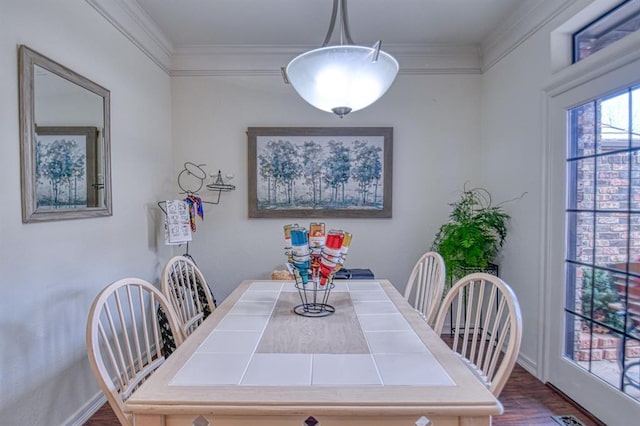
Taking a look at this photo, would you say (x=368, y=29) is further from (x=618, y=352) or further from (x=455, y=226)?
(x=618, y=352)

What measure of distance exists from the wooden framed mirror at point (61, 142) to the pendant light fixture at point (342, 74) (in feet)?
3.84

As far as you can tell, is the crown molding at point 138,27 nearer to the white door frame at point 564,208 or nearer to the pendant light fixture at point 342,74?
the pendant light fixture at point 342,74

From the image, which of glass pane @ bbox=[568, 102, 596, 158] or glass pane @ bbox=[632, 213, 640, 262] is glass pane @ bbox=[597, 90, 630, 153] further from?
glass pane @ bbox=[632, 213, 640, 262]

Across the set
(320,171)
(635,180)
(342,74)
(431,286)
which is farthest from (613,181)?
(320,171)

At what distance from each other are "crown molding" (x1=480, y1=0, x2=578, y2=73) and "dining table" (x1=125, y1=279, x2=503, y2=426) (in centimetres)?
223

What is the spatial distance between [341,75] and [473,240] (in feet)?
5.87

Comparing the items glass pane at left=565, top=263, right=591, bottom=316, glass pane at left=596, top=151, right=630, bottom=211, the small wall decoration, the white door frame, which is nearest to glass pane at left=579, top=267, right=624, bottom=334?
glass pane at left=565, top=263, right=591, bottom=316

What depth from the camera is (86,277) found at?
6.77ft

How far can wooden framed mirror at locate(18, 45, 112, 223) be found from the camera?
1622 mm

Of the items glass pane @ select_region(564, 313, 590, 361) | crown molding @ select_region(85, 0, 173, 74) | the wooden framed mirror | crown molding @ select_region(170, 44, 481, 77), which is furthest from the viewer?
crown molding @ select_region(170, 44, 481, 77)

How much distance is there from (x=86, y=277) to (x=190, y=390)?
1.49 m

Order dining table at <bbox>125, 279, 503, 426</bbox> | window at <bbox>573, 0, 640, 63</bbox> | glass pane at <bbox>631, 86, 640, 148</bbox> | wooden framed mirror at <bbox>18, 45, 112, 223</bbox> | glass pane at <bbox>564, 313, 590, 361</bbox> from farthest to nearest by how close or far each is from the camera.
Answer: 1. glass pane at <bbox>564, 313, 590, 361</bbox>
2. window at <bbox>573, 0, 640, 63</bbox>
3. glass pane at <bbox>631, 86, 640, 148</bbox>
4. wooden framed mirror at <bbox>18, 45, 112, 223</bbox>
5. dining table at <bbox>125, 279, 503, 426</bbox>

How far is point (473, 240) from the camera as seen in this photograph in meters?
2.74

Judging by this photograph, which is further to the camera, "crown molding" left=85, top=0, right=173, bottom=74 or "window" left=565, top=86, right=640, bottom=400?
A: "crown molding" left=85, top=0, right=173, bottom=74
